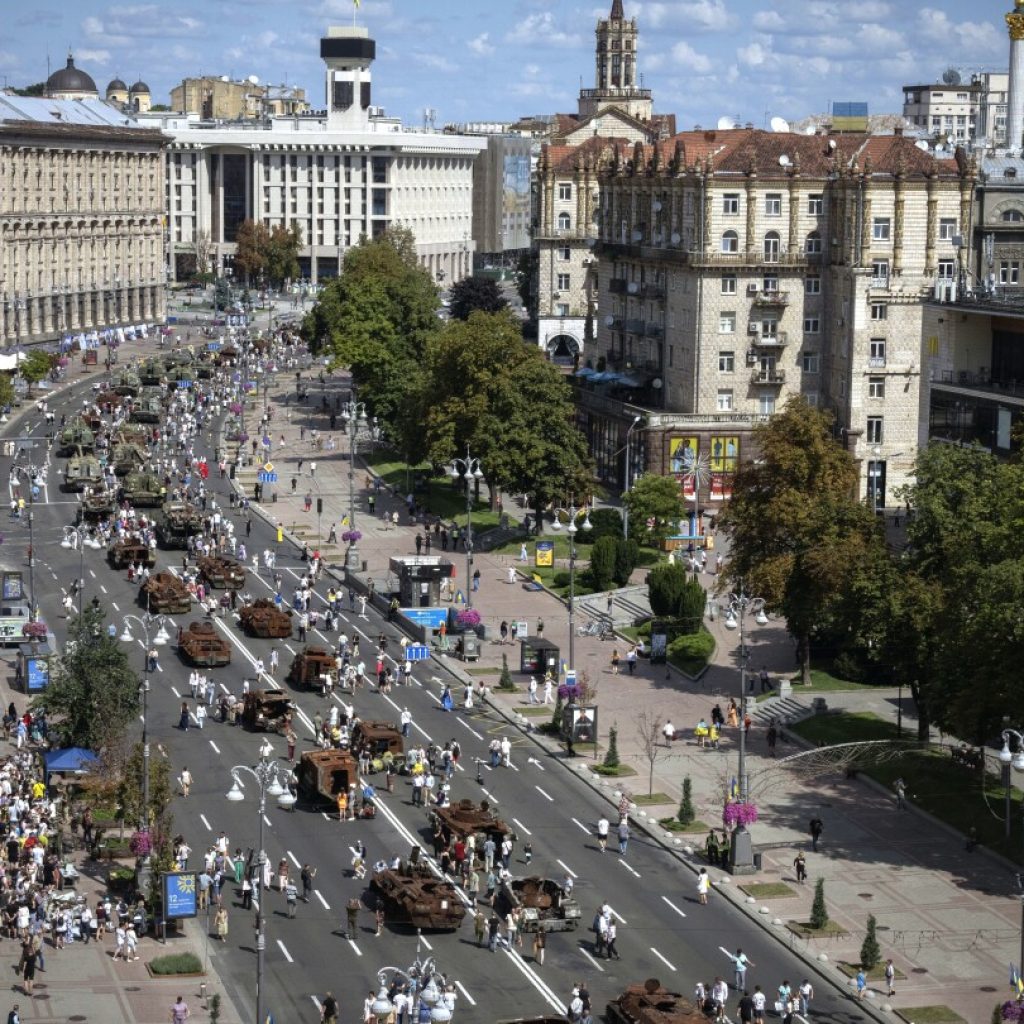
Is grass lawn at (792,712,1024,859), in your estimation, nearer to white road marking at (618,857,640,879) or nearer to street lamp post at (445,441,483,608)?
white road marking at (618,857,640,879)

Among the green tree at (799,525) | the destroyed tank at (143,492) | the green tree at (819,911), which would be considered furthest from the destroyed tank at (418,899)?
the destroyed tank at (143,492)

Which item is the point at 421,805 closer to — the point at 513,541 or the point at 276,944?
the point at 276,944

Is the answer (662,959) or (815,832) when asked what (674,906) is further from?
(815,832)

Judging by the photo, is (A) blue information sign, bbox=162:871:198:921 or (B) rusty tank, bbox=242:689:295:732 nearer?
(A) blue information sign, bbox=162:871:198:921

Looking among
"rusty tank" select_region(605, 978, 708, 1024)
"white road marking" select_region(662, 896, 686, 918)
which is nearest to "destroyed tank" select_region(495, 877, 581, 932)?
"white road marking" select_region(662, 896, 686, 918)

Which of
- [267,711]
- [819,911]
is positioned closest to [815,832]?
[819,911]

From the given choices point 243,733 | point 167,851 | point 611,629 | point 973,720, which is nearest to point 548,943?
point 167,851

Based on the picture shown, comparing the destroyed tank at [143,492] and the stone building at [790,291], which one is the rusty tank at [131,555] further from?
the stone building at [790,291]
